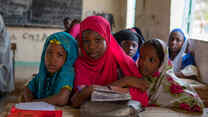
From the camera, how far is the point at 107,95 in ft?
3.74

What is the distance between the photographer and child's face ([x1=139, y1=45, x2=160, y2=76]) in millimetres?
1336

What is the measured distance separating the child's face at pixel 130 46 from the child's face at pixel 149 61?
797 mm

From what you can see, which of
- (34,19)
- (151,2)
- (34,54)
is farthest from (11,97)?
(151,2)

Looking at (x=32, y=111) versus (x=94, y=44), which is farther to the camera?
(x=94, y=44)

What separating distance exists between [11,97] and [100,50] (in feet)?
10.7

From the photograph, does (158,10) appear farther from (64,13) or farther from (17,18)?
(17,18)

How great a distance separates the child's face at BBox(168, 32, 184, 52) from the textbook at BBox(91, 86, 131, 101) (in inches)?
88.0

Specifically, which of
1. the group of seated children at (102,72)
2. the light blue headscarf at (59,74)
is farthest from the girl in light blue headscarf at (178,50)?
the light blue headscarf at (59,74)

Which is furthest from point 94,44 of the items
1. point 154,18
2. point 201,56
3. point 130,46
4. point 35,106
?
point 154,18

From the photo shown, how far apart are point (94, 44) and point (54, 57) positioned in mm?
249

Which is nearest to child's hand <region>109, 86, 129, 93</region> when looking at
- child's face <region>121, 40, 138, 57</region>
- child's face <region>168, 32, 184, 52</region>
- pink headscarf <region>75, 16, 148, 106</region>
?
pink headscarf <region>75, 16, 148, 106</region>

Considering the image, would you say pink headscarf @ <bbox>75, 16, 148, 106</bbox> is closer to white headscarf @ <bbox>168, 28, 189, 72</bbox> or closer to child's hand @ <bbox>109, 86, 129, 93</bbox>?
child's hand @ <bbox>109, 86, 129, 93</bbox>

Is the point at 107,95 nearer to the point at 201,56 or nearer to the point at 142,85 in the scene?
the point at 142,85

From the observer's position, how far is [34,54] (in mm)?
6184
